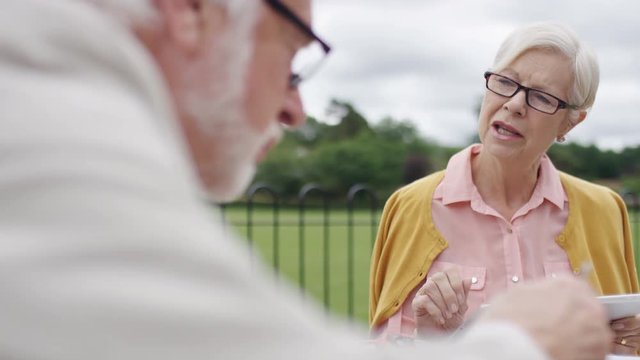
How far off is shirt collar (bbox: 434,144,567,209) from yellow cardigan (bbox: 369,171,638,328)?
0.03 meters

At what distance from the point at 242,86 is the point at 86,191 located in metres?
0.32

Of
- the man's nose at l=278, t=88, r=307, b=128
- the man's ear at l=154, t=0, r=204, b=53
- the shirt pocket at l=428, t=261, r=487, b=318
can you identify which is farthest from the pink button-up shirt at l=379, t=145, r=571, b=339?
the man's ear at l=154, t=0, r=204, b=53

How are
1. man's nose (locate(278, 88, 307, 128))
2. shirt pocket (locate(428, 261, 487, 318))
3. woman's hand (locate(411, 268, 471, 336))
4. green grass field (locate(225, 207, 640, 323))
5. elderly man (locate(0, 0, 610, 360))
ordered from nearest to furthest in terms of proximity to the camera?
elderly man (locate(0, 0, 610, 360)), man's nose (locate(278, 88, 307, 128)), woman's hand (locate(411, 268, 471, 336)), shirt pocket (locate(428, 261, 487, 318)), green grass field (locate(225, 207, 640, 323))

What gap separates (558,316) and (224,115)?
0.39 m

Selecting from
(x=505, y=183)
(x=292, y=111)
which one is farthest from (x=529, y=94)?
(x=292, y=111)

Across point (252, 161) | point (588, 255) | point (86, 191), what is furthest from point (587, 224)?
point (86, 191)

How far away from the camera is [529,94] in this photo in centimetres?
247

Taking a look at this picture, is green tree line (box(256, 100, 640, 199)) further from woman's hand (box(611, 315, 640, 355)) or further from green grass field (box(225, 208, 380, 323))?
woman's hand (box(611, 315, 640, 355))

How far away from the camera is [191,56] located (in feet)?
2.76

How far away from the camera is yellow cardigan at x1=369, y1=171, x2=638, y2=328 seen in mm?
2461

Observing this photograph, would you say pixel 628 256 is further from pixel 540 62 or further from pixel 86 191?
pixel 86 191

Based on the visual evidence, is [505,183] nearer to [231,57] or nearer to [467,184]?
[467,184]

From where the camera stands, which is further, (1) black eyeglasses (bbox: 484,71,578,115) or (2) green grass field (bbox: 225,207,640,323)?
(2) green grass field (bbox: 225,207,640,323)

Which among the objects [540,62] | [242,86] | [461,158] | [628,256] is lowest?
[628,256]
